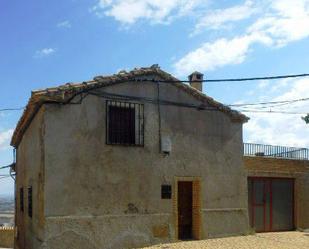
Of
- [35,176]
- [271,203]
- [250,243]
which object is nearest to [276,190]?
[271,203]

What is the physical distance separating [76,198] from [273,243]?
703cm

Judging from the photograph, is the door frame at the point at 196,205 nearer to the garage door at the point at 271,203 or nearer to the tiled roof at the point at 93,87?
the tiled roof at the point at 93,87

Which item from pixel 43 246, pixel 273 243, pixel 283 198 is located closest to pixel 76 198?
pixel 43 246

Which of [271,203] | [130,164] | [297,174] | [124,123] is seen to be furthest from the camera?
[297,174]

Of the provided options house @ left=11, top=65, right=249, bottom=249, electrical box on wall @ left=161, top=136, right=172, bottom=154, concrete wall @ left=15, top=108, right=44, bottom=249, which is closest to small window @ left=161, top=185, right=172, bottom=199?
house @ left=11, top=65, right=249, bottom=249

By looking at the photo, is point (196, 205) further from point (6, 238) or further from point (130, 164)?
point (6, 238)

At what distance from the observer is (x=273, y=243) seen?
15547mm

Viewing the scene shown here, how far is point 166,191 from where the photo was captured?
15.1 meters

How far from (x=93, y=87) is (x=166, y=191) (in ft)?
13.9

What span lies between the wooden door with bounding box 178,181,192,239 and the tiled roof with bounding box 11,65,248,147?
124 inches

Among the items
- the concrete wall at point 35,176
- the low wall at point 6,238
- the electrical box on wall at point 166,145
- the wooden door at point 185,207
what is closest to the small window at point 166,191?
the electrical box on wall at point 166,145

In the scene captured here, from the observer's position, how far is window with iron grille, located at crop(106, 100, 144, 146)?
1427 centimetres

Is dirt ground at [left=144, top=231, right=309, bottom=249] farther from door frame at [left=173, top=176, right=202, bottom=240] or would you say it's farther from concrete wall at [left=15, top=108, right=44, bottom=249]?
concrete wall at [left=15, top=108, right=44, bottom=249]

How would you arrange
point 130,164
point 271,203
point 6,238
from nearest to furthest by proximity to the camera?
1. point 130,164
2. point 271,203
3. point 6,238
